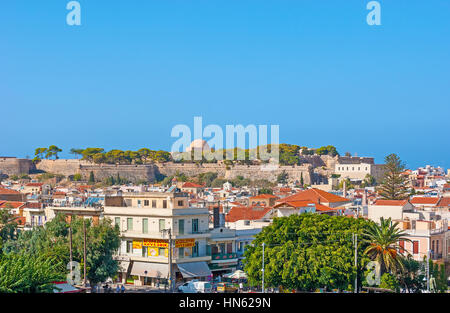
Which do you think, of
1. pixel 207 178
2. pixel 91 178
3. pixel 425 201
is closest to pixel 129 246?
pixel 425 201

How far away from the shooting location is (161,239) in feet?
90.9

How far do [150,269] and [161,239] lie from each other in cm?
122

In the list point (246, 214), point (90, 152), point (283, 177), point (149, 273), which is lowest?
point (149, 273)

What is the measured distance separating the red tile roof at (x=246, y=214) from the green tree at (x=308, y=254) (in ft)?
31.3

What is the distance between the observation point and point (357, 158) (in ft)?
410

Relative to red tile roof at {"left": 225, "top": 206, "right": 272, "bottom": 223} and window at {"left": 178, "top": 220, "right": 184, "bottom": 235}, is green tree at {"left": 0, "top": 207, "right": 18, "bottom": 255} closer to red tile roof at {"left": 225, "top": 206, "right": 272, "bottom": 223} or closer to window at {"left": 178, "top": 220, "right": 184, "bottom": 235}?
window at {"left": 178, "top": 220, "right": 184, "bottom": 235}

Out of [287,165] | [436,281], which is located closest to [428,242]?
[436,281]

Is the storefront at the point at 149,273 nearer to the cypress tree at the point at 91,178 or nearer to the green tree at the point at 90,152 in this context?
the cypress tree at the point at 91,178

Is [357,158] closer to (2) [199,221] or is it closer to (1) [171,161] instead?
(1) [171,161]

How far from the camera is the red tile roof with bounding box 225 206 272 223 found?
118ft

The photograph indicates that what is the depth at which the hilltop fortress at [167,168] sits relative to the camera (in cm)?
11756

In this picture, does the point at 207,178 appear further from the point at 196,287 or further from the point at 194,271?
the point at 196,287

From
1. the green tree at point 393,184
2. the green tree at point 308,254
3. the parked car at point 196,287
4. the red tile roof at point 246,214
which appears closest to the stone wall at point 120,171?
the green tree at point 393,184
